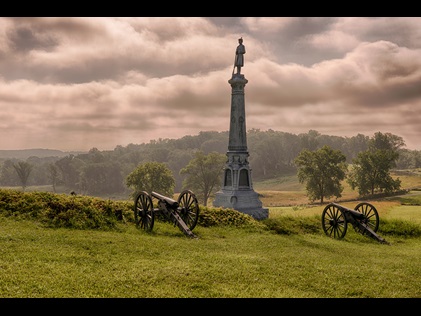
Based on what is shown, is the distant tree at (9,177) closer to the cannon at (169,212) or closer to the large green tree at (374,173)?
the large green tree at (374,173)

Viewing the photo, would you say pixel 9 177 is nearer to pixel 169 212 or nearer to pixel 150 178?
pixel 150 178

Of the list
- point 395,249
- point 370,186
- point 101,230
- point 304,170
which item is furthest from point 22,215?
point 370,186

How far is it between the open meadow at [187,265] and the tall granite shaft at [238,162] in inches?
322

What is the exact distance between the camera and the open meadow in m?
6.60

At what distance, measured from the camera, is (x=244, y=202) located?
2298cm

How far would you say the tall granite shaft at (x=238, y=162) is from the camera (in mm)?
23109

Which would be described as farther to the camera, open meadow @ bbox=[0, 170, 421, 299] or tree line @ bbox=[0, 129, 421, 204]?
tree line @ bbox=[0, 129, 421, 204]

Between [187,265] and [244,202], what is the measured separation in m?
15.0

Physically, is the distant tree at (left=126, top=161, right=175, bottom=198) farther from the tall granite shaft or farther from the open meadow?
the open meadow

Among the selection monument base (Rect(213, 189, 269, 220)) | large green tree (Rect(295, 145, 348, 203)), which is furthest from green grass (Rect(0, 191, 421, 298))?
large green tree (Rect(295, 145, 348, 203))

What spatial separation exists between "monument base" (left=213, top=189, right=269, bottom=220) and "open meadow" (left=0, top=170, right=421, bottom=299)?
7754 mm

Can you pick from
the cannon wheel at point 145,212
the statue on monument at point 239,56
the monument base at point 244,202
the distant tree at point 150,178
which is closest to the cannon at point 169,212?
the cannon wheel at point 145,212

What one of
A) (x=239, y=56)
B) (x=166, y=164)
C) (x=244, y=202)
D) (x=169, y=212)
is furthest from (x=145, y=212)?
(x=166, y=164)
